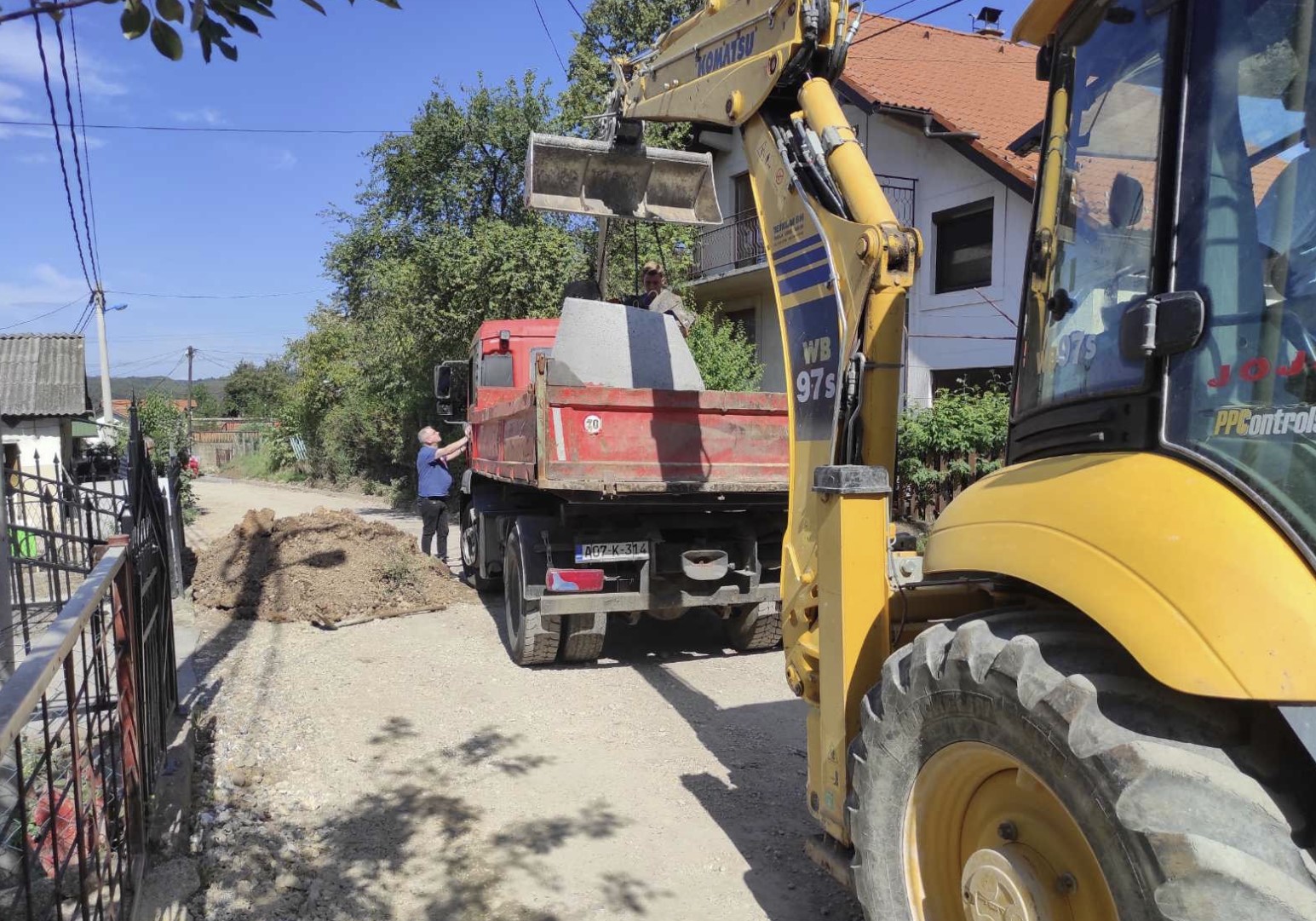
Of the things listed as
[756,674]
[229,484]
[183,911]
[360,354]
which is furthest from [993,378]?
[229,484]

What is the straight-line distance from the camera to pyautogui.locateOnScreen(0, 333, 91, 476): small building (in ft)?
71.1

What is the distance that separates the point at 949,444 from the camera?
1108 centimetres

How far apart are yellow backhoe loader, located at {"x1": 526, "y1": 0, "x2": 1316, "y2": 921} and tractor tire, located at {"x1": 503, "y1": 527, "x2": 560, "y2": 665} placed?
137 inches

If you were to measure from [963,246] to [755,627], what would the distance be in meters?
9.23

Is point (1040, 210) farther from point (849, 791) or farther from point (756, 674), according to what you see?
point (756, 674)

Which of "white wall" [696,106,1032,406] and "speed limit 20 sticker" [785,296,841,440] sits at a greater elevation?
"white wall" [696,106,1032,406]

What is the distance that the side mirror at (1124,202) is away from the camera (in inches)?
83.2

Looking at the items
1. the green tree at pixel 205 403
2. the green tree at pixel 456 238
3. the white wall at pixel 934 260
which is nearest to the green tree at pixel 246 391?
the green tree at pixel 205 403

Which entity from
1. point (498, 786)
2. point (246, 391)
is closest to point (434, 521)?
point (498, 786)

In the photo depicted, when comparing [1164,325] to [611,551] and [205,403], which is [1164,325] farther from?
[205,403]

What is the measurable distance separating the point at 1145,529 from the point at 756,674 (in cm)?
487

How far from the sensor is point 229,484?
104 ft

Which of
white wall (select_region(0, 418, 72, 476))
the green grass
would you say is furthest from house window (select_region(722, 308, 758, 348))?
the green grass

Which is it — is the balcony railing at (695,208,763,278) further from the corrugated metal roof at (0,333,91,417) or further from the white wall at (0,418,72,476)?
the corrugated metal roof at (0,333,91,417)
